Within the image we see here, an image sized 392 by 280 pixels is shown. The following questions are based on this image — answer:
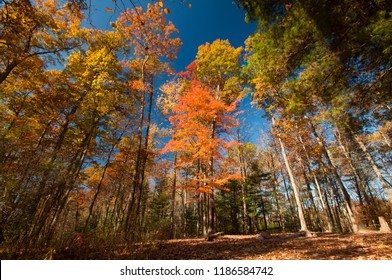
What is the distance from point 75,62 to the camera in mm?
10992

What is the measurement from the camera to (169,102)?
1420 cm

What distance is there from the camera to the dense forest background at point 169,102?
195 inches

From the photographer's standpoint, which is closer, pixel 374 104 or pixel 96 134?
pixel 374 104

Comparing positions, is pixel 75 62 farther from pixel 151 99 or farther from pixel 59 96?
pixel 151 99

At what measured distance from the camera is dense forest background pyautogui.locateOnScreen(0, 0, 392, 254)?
4.96 metres

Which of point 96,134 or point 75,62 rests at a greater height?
point 75,62

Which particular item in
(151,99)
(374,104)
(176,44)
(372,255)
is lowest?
(372,255)

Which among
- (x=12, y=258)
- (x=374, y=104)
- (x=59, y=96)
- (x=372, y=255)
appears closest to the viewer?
(x=372, y=255)

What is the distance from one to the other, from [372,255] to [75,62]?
15314 mm

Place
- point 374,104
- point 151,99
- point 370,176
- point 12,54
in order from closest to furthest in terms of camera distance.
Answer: point 374,104 < point 12,54 < point 151,99 < point 370,176

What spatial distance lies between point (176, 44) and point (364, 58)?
33.9 feet

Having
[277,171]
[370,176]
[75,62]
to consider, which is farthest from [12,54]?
[370,176]

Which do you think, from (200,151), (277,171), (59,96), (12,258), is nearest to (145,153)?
(200,151)

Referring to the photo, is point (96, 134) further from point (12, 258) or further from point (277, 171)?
point (277, 171)
